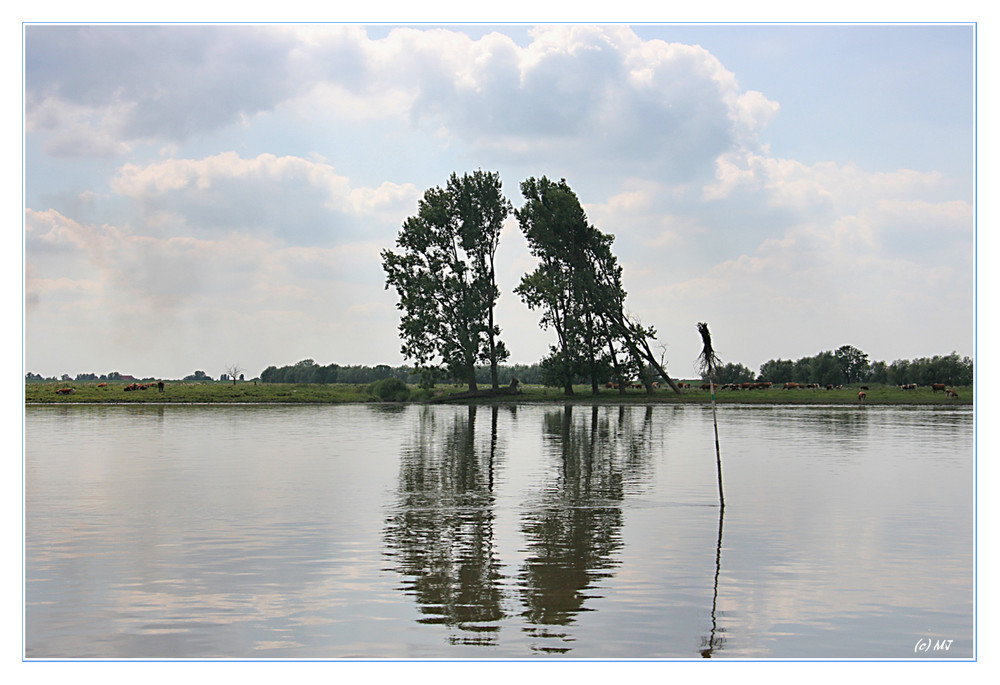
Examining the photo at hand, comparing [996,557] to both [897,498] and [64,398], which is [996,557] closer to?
[897,498]

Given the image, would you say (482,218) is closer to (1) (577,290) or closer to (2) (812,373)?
(1) (577,290)

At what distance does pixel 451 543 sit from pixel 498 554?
47.4 inches

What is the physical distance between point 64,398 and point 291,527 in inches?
2636

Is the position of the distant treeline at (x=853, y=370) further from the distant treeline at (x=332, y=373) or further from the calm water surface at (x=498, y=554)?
the calm water surface at (x=498, y=554)

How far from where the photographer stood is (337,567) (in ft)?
45.0

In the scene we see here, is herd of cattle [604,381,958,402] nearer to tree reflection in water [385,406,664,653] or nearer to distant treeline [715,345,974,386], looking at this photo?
distant treeline [715,345,974,386]

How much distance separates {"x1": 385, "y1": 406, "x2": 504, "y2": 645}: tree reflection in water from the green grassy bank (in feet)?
153

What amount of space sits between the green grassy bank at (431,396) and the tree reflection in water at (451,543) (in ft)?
153

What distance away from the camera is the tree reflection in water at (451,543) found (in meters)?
11.2

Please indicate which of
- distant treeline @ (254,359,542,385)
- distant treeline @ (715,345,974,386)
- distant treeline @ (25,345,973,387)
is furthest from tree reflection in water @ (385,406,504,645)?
distant treeline @ (254,359,542,385)

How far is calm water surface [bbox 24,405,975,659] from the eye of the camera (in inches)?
411

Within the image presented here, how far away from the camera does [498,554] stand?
1460cm

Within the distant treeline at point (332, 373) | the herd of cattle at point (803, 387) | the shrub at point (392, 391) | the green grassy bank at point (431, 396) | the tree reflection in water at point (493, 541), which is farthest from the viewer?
the distant treeline at point (332, 373)

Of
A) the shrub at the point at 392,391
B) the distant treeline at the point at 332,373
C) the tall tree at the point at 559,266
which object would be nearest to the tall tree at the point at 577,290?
the tall tree at the point at 559,266
